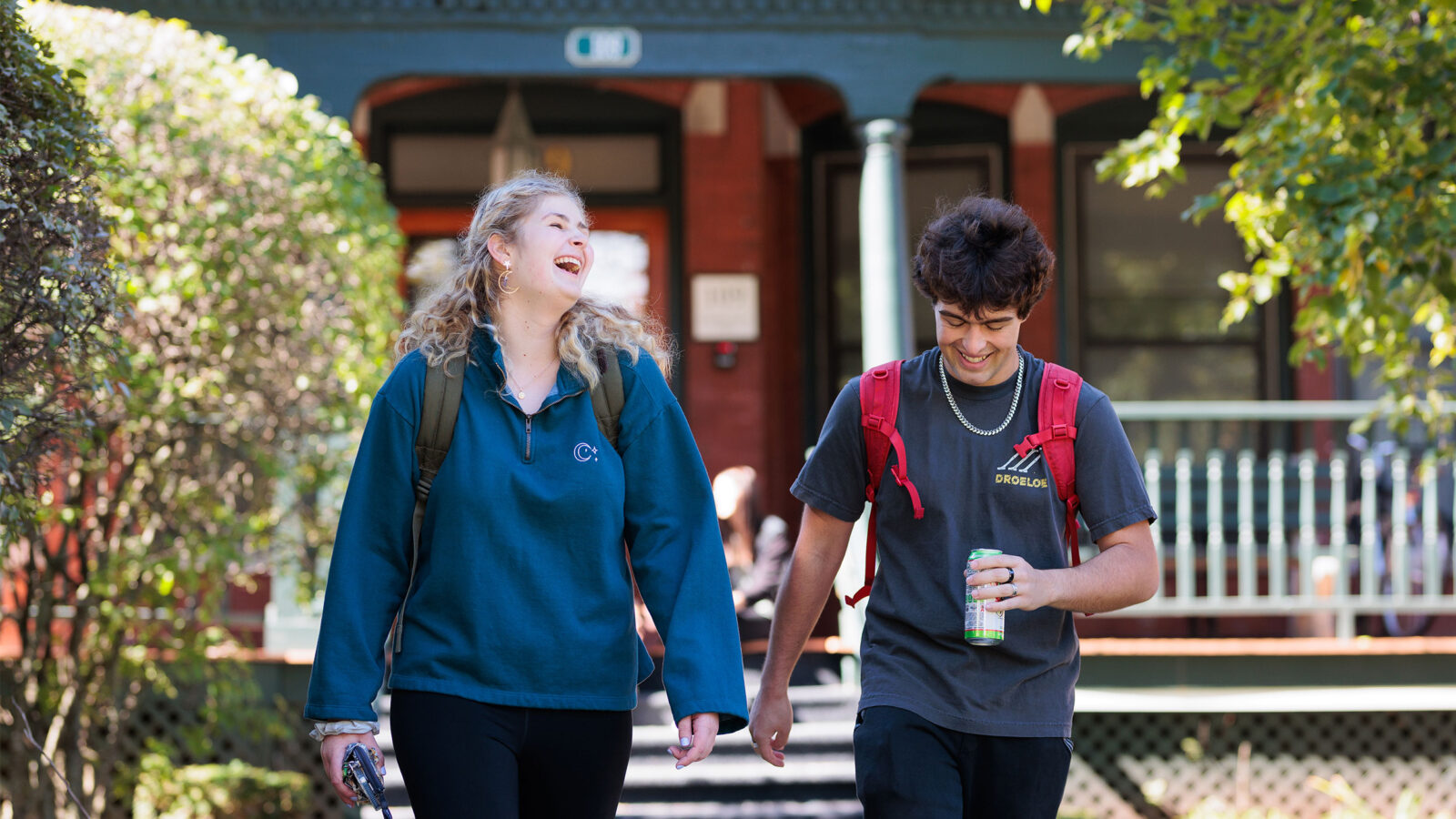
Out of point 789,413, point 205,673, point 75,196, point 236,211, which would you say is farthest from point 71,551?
point 789,413

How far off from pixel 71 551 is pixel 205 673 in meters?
0.78

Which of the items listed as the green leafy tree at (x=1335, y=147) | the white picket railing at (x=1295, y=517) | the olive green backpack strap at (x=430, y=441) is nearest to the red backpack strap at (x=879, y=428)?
the olive green backpack strap at (x=430, y=441)

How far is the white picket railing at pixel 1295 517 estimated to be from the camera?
7516 millimetres

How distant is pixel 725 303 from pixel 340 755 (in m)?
7.05

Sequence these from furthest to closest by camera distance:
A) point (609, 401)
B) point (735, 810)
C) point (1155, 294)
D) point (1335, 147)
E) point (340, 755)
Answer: point (1155, 294) → point (735, 810) → point (1335, 147) → point (609, 401) → point (340, 755)

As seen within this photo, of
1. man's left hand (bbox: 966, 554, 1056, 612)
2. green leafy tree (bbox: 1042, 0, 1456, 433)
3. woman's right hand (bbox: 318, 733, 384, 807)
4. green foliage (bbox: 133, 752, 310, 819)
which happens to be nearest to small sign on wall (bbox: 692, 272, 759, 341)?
green foliage (bbox: 133, 752, 310, 819)

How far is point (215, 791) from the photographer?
6.99 metres

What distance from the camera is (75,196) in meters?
3.40

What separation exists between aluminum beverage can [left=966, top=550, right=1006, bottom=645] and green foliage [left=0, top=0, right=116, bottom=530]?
199cm

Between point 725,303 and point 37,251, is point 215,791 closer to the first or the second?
point 725,303

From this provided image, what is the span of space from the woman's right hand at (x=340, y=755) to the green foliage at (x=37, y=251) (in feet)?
3.07

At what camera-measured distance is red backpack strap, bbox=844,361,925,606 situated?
3.03 meters

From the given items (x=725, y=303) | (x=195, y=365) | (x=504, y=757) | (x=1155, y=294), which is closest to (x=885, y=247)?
(x=725, y=303)

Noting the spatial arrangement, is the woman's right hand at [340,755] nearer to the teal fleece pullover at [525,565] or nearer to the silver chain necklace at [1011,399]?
the teal fleece pullover at [525,565]
